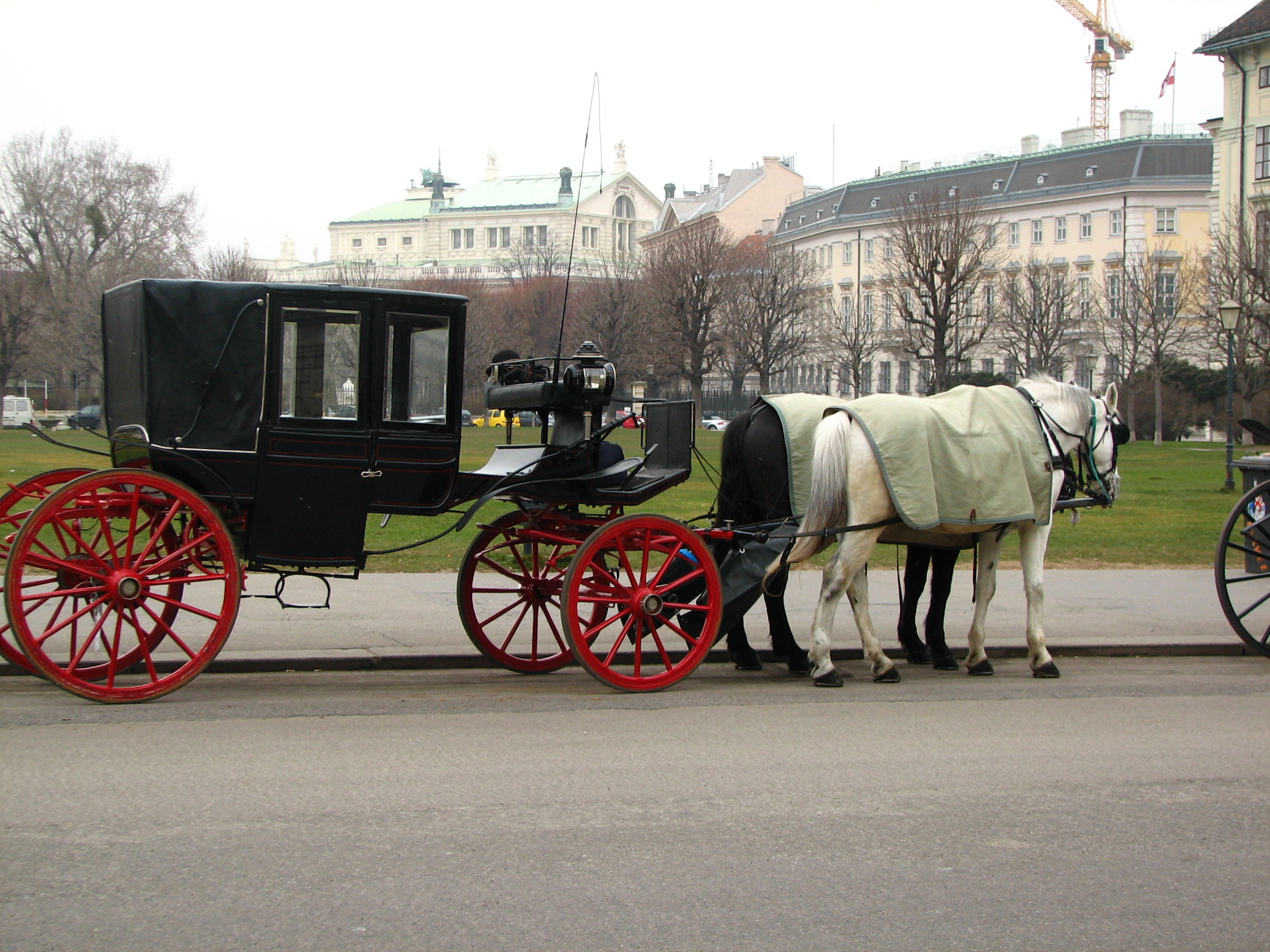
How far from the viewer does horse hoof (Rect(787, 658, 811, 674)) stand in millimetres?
8602

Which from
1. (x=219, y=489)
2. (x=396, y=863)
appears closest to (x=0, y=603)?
(x=219, y=489)

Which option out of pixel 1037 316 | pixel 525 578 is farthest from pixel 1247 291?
pixel 525 578

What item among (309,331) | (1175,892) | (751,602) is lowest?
(1175,892)

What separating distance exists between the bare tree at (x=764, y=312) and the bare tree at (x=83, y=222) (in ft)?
90.9

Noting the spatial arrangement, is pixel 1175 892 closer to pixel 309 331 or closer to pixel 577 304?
pixel 309 331

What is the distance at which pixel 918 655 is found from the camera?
30.3 feet

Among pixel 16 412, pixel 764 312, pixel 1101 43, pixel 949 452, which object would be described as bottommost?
pixel 949 452

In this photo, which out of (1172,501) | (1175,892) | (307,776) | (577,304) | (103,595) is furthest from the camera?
(577,304)

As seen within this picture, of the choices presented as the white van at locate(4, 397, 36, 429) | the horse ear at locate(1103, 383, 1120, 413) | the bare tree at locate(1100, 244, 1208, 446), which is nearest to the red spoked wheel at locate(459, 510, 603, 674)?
the horse ear at locate(1103, 383, 1120, 413)

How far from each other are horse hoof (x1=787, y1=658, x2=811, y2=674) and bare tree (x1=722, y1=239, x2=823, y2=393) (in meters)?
53.9

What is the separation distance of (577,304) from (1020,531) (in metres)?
62.6

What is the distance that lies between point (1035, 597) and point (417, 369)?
418 cm

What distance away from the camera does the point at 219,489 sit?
24.2ft

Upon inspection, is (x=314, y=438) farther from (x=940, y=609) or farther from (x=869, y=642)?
(x=940, y=609)
